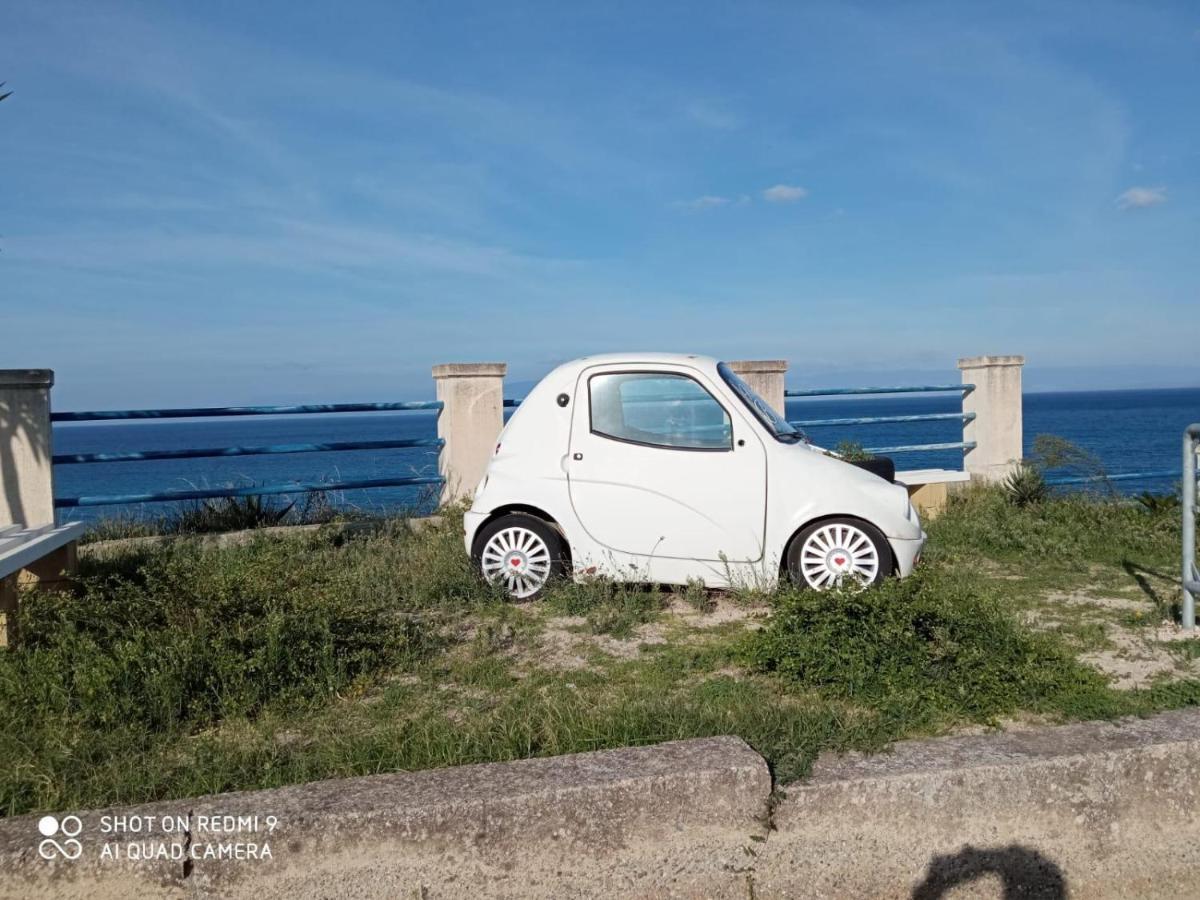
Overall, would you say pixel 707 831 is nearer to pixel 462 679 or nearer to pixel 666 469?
pixel 462 679

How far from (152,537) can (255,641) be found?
4.66 m

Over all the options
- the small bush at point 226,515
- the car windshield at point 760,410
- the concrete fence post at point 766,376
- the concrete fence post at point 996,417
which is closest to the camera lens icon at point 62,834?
the car windshield at point 760,410

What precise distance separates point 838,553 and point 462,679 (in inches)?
112

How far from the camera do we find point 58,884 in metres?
3.00

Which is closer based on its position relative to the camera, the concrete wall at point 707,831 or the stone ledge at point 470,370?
the concrete wall at point 707,831

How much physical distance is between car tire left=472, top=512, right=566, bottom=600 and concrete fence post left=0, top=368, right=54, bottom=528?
3594mm

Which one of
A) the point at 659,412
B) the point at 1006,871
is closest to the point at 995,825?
the point at 1006,871

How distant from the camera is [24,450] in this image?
7949 millimetres

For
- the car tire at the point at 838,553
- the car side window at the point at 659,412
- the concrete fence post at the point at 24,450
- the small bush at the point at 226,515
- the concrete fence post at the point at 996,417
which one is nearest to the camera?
the car tire at the point at 838,553

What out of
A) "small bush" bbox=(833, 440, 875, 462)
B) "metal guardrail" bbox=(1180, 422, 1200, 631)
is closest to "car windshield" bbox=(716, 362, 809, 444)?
"small bush" bbox=(833, 440, 875, 462)

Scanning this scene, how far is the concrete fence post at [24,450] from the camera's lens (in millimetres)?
7895

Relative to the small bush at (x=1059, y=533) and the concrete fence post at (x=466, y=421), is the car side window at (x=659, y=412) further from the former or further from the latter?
the concrete fence post at (x=466, y=421)

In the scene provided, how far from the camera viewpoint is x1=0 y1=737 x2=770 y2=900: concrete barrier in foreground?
3053 mm

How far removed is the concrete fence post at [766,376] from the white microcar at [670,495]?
4666mm
